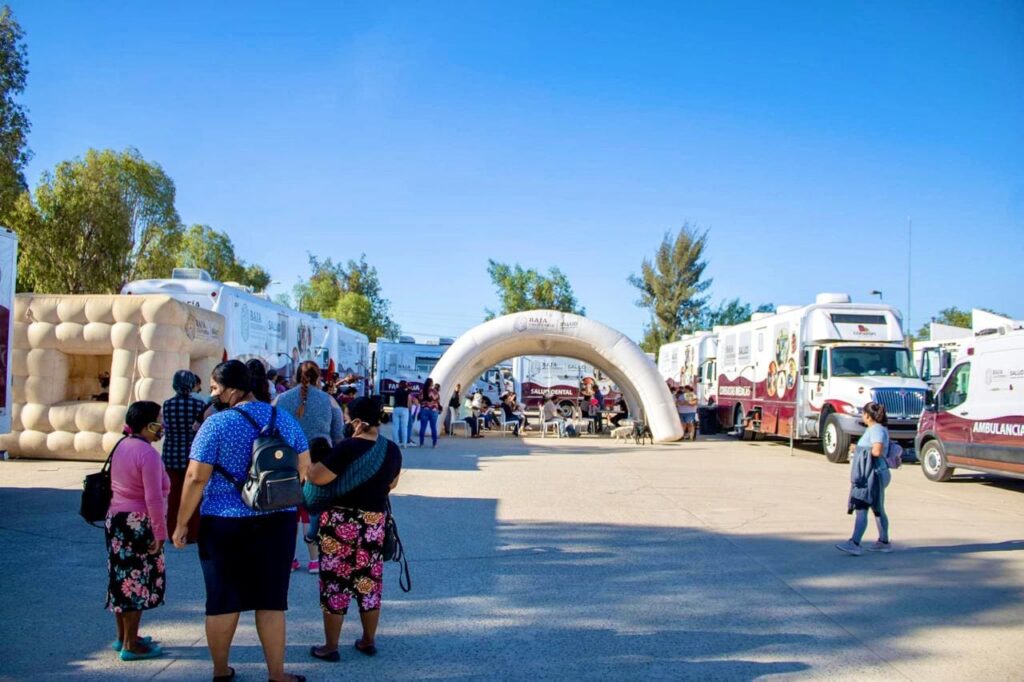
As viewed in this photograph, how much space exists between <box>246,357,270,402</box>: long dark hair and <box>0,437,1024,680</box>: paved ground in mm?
1531

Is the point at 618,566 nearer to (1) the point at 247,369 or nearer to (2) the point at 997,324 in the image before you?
(1) the point at 247,369

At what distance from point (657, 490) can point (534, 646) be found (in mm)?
7862

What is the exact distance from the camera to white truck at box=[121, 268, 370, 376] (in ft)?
55.9

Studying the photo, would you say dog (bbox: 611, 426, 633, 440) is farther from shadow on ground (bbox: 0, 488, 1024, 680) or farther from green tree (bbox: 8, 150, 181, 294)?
green tree (bbox: 8, 150, 181, 294)

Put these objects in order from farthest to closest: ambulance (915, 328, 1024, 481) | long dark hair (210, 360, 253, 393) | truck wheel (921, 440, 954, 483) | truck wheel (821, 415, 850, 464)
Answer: truck wheel (821, 415, 850, 464), truck wheel (921, 440, 954, 483), ambulance (915, 328, 1024, 481), long dark hair (210, 360, 253, 393)

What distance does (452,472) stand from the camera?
48.7 ft

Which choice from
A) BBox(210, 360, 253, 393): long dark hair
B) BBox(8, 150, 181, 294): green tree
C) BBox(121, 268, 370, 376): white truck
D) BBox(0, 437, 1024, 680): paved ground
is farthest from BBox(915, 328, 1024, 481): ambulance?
BBox(8, 150, 181, 294): green tree

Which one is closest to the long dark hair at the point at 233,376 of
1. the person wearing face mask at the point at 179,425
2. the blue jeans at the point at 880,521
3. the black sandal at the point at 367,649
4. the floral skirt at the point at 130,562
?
the floral skirt at the point at 130,562

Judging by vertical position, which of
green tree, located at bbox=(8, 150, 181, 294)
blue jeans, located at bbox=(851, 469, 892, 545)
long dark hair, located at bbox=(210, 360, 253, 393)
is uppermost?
green tree, located at bbox=(8, 150, 181, 294)

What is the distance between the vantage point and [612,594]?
677 centimetres

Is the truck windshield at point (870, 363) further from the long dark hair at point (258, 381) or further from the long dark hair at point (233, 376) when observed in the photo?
the long dark hair at point (233, 376)

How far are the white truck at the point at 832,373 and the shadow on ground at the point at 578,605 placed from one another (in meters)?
9.16

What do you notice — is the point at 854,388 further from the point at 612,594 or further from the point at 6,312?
the point at 6,312

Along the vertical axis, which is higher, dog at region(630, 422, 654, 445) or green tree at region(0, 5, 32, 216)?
green tree at region(0, 5, 32, 216)
